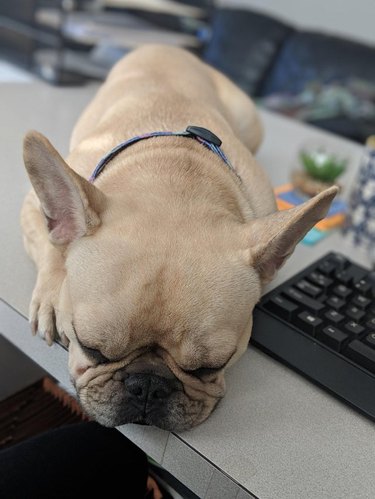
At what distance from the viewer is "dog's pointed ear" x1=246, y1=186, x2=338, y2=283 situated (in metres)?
0.70

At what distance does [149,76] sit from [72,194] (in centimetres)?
71

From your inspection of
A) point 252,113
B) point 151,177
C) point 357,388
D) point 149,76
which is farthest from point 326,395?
point 252,113

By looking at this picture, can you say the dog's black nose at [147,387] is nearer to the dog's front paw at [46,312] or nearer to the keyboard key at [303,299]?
the dog's front paw at [46,312]

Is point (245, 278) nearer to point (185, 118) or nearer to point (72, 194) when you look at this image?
point (72, 194)

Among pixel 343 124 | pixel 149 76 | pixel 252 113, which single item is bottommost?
pixel 343 124

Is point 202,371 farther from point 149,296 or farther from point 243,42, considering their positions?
point 243,42

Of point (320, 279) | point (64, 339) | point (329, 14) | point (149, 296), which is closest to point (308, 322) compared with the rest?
point (320, 279)

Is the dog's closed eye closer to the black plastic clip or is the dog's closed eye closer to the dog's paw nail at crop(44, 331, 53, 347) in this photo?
the dog's paw nail at crop(44, 331, 53, 347)

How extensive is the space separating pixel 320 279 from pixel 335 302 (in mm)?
64

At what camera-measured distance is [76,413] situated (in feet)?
3.54

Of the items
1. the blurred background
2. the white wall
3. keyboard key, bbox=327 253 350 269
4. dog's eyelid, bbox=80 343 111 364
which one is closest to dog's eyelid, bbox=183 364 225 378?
dog's eyelid, bbox=80 343 111 364

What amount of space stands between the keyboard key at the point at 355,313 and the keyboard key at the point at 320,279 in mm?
61

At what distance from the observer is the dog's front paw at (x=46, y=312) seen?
29.5 inches

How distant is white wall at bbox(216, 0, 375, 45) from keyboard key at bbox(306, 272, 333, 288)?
310 centimetres
